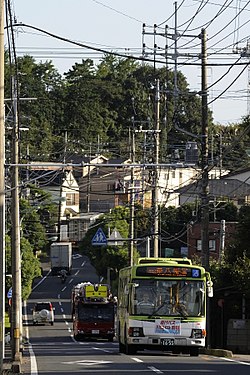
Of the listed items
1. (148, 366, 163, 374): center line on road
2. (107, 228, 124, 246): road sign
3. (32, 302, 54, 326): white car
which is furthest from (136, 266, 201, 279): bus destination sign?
(32, 302, 54, 326): white car

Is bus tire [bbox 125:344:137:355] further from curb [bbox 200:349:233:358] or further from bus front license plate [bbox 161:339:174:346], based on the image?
curb [bbox 200:349:233:358]

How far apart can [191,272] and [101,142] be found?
242 ft

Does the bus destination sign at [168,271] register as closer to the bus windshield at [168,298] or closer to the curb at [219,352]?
the bus windshield at [168,298]

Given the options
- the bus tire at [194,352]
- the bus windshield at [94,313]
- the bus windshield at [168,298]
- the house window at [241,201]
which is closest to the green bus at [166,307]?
the bus windshield at [168,298]

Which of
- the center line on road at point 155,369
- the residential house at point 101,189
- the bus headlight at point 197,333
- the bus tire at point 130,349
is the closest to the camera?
the center line on road at point 155,369

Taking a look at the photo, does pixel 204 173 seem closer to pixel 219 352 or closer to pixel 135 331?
pixel 219 352

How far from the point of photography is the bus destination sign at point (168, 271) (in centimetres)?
3047

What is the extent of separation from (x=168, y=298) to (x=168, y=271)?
Answer: 2.59 ft

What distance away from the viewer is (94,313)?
53.2 meters

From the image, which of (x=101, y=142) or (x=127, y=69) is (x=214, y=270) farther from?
(x=127, y=69)

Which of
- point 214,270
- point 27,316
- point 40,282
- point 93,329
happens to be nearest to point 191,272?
point 214,270

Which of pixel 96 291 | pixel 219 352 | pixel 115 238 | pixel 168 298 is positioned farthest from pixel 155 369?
pixel 115 238

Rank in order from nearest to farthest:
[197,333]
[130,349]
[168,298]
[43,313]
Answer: [197,333], [168,298], [130,349], [43,313]

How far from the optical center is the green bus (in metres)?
29.9
